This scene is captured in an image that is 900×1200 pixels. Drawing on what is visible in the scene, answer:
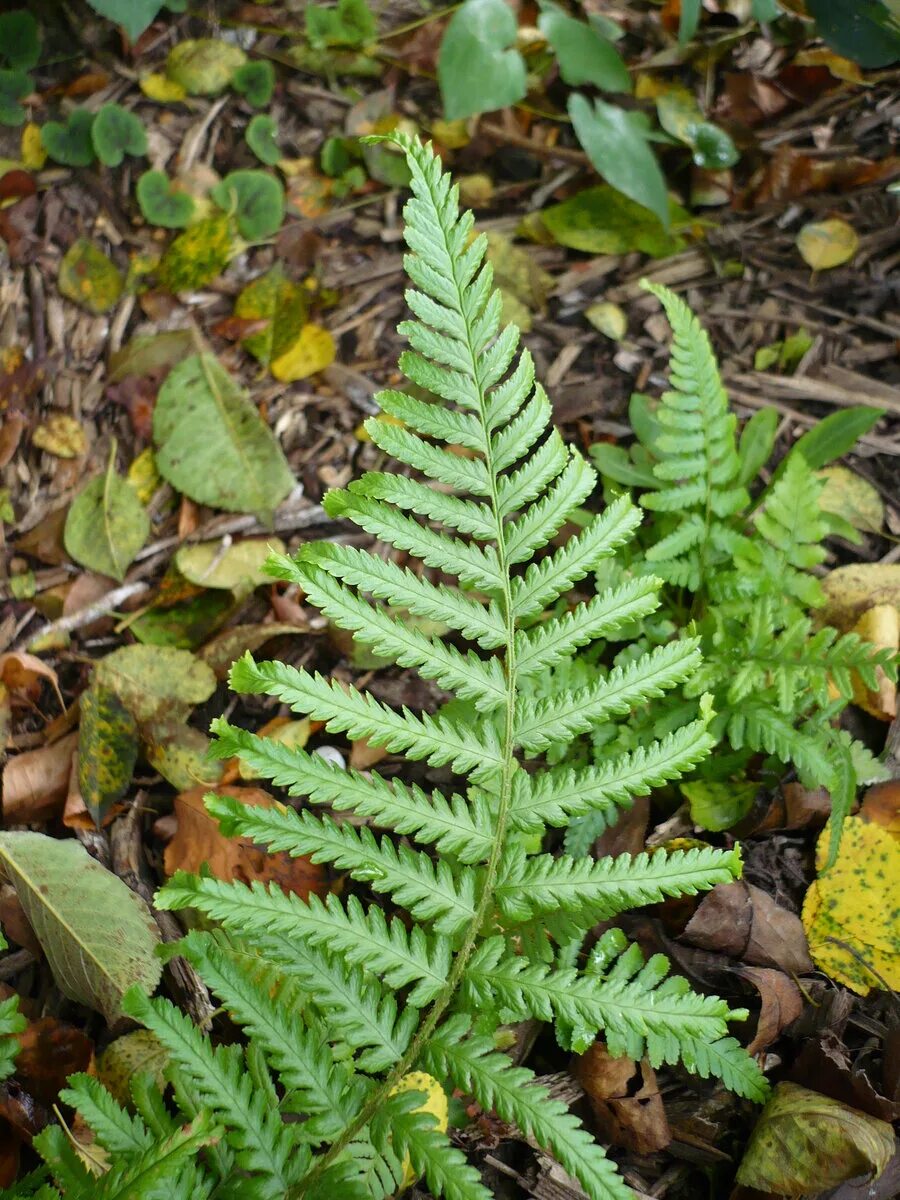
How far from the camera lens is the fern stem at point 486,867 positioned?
1.29 meters

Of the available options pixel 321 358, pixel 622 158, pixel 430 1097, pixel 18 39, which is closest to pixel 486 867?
pixel 430 1097

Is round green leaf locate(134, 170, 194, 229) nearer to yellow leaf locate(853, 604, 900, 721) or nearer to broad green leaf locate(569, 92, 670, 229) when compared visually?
broad green leaf locate(569, 92, 670, 229)

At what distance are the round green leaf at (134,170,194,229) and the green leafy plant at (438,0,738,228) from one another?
0.86 m

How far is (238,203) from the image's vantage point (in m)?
3.02

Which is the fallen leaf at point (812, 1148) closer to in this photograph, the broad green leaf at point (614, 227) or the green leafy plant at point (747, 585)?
the green leafy plant at point (747, 585)

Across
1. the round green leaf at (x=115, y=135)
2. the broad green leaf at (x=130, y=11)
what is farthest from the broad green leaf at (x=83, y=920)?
the round green leaf at (x=115, y=135)

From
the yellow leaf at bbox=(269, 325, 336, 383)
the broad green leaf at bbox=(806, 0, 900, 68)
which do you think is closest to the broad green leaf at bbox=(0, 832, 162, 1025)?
the yellow leaf at bbox=(269, 325, 336, 383)

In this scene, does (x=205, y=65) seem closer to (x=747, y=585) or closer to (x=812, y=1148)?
(x=747, y=585)

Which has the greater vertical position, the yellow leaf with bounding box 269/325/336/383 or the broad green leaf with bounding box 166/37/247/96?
the broad green leaf with bounding box 166/37/247/96

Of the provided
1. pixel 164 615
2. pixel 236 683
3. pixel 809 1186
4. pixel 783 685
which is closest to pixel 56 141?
pixel 164 615

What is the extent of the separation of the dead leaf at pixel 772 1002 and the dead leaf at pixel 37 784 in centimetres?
153

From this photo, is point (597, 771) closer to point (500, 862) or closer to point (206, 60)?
point (500, 862)

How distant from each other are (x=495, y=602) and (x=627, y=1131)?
3.29 ft

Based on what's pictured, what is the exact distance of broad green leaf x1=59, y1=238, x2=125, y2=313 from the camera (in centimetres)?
297
